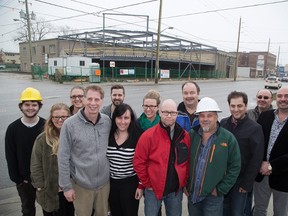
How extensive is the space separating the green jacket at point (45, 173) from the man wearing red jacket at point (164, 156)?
0.99 meters

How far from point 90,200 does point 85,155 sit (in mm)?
575

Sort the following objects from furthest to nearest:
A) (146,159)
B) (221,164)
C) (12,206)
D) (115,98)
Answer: (115,98)
(12,206)
(146,159)
(221,164)

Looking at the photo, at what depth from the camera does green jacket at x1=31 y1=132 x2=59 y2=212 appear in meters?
2.67

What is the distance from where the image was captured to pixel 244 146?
2.68 meters

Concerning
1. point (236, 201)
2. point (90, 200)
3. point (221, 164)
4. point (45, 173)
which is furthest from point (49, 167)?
point (236, 201)

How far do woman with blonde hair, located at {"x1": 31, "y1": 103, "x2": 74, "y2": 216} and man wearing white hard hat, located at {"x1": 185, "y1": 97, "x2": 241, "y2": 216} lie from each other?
1568mm

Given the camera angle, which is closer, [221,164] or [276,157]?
[221,164]

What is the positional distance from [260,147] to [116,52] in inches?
1246

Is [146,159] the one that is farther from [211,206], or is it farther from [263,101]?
[263,101]

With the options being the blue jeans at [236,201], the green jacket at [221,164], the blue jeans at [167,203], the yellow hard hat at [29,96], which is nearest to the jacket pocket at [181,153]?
the green jacket at [221,164]

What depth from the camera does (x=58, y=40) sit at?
40.1m

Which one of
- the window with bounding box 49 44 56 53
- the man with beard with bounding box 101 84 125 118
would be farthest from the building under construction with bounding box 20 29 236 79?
the man with beard with bounding box 101 84 125 118

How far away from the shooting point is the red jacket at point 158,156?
255 centimetres

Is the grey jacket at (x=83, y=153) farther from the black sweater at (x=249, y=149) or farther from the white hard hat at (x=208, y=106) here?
the black sweater at (x=249, y=149)
